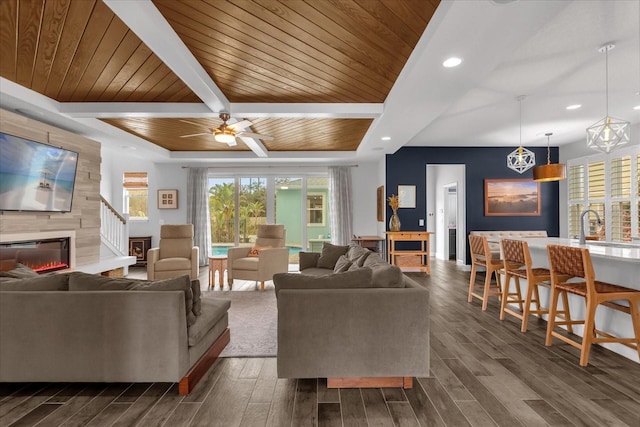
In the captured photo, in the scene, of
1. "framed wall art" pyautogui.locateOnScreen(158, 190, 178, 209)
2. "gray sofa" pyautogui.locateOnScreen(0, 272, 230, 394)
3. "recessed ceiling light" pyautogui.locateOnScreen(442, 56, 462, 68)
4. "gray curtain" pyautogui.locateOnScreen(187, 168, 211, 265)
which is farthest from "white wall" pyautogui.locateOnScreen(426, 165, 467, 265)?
"gray sofa" pyautogui.locateOnScreen(0, 272, 230, 394)

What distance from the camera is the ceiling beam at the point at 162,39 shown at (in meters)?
2.28

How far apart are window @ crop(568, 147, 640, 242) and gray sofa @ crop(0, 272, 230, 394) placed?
7.33 metres

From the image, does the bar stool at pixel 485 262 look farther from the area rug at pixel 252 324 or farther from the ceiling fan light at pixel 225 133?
the ceiling fan light at pixel 225 133

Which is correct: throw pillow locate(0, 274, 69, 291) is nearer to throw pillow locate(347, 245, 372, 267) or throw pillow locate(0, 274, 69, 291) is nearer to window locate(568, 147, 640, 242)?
throw pillow locate(347, 245, 372, 267)

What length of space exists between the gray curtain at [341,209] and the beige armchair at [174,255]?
11.2 feet

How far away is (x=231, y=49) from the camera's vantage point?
9.93 feet

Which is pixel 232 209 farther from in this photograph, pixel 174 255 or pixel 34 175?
pixel 34 175

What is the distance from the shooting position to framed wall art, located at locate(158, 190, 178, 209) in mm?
8367

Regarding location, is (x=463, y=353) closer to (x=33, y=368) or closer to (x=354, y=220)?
(x=33, y=368)

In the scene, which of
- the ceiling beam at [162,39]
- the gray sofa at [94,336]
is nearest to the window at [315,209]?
the ceiling beam at [162,39]

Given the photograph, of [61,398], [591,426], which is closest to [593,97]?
[591,426]

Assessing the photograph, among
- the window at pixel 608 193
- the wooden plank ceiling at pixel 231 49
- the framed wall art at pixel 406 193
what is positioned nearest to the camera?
the wooden plank ceiling at pixel 231 49

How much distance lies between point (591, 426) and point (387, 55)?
3.07m

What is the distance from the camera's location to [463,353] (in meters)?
3.01
